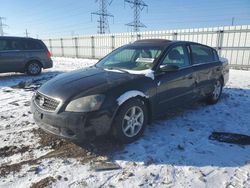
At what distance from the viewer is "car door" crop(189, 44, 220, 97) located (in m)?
5.23

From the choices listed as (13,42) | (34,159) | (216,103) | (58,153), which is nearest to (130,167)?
(58,153)

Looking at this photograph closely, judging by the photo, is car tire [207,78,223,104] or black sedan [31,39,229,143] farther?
car tire [207,78,223,104]

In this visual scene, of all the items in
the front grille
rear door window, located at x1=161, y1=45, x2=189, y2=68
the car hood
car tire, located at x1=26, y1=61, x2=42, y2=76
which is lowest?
car tire, located at x1=26, y1=61, x2=42, y2=76

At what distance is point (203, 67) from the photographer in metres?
5.41

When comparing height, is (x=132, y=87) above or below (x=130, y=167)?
above

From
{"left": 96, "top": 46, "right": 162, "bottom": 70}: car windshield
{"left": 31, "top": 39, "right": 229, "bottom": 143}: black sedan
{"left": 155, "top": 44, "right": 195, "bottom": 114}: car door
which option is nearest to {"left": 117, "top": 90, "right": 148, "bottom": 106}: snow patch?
{"left": 31, "top": 39, "right": 229, "bottom": 143}: black sedan

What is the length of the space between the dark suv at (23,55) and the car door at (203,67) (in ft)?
26.1

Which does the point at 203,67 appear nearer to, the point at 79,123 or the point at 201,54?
the point at 201,54

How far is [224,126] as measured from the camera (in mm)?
4664

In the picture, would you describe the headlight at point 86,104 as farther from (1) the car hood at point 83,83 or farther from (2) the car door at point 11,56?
(2) the car door at point 11,56

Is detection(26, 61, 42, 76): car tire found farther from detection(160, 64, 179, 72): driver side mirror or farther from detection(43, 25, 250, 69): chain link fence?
detection(43, 25, 250, 69): chain link fence

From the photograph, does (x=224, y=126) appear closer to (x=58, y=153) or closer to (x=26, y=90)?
(x=58, y=153)

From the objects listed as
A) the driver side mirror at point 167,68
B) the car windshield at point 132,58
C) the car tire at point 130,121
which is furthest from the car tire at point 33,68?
the car tire at point 130,121

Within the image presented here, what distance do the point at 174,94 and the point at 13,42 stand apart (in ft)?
27.9
